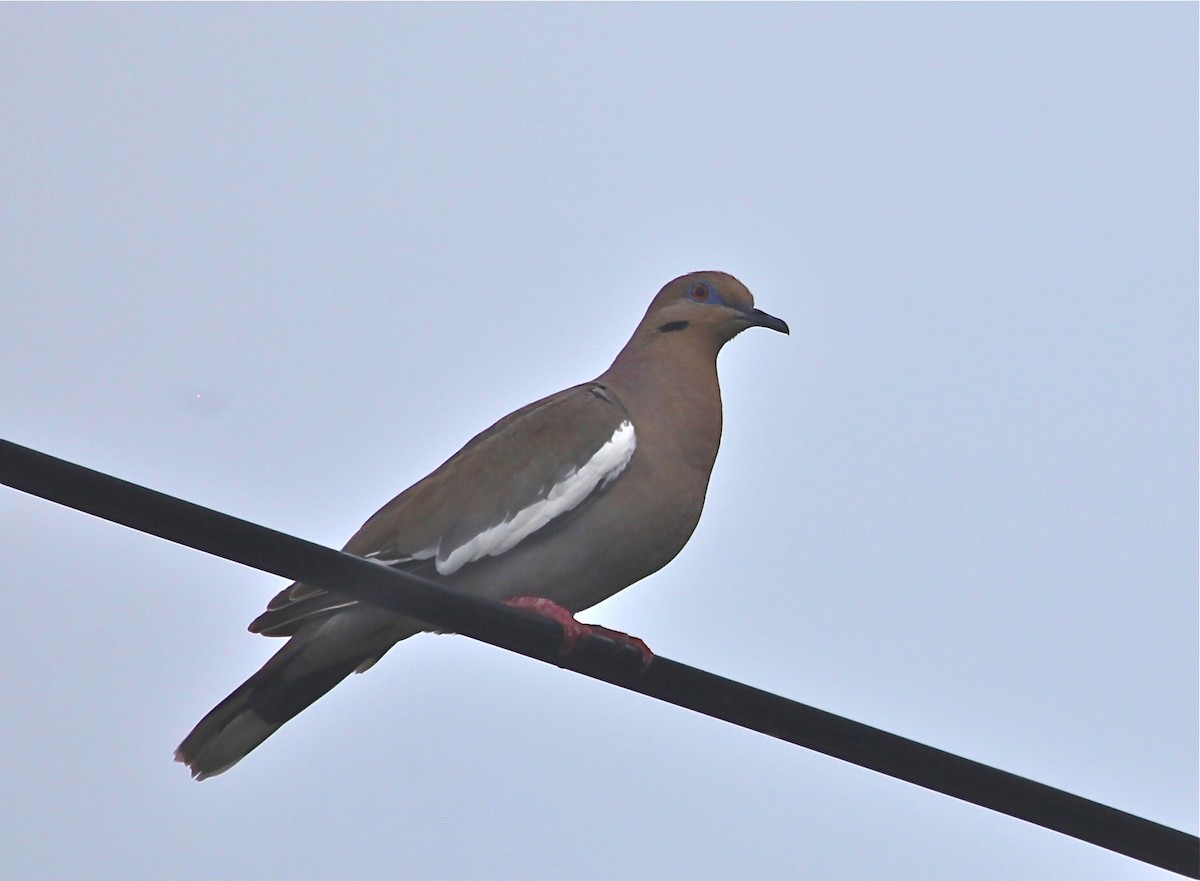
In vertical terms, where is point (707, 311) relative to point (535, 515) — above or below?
above

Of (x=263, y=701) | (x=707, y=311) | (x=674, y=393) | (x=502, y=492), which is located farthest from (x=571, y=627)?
(x=707, y=311)

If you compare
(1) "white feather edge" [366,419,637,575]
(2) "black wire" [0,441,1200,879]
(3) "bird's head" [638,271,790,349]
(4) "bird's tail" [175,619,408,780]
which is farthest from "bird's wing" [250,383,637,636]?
(2) "black wire" [0,441,1200,879]

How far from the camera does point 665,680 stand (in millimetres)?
3340

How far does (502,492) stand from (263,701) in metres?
0.88

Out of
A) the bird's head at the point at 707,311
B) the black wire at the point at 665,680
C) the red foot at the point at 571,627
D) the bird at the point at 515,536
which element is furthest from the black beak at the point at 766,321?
the black wire at the point at 665,680

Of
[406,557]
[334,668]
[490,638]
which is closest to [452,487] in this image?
[406,557]

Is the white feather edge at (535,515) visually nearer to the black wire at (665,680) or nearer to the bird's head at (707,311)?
the bird's head at (707,311)

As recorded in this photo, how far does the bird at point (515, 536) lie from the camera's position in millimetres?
4895

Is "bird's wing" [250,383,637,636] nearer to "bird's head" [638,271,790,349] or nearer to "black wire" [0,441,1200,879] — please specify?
"bird's head" [638,271,790,349]

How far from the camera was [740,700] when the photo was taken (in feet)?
10.6

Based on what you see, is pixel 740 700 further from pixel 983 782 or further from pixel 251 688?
pixel 251 688

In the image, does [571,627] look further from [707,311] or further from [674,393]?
[707,311]

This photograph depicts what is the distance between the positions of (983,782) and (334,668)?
7.56ft

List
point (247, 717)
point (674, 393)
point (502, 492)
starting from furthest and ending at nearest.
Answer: point (674, 393)
point (502, 492)
point (247, 717)
